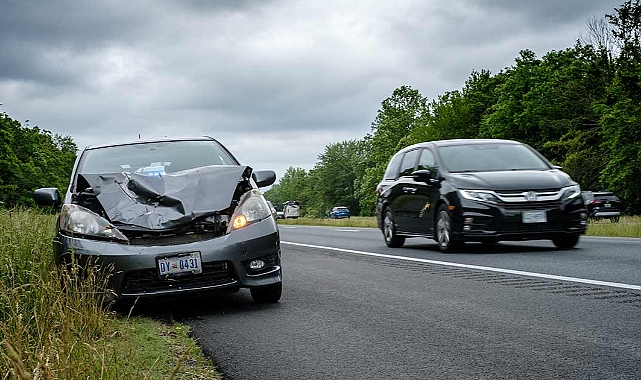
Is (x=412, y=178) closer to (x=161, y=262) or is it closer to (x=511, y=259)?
(x=511, y=259)

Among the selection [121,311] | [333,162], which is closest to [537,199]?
[121,311]

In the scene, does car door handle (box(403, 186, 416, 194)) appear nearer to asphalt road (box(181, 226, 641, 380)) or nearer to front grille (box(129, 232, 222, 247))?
asphalt road (box(181, 226, 641, 380))

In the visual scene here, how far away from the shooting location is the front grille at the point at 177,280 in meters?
6.18

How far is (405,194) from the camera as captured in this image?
44.7 ft

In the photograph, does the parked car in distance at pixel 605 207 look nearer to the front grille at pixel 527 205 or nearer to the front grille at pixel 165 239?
the front grille at pixel 527 205

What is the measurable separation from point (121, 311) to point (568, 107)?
178 ft

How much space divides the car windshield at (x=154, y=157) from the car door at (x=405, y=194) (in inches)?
226

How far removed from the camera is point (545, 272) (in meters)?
8.66

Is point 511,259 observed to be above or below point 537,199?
below

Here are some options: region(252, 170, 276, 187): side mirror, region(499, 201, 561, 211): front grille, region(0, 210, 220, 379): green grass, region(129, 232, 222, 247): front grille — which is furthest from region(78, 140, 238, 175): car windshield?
region(499, 201, 561, 211): front grille

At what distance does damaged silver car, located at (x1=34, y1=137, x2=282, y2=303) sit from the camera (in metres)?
6.15

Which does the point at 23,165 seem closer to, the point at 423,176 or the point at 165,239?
the point at 423,176

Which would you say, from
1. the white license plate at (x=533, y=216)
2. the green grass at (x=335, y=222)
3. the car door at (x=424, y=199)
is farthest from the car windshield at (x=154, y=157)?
the green grass at (x=335, y=222)

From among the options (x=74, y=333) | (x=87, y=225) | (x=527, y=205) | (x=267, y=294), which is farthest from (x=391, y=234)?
(x=74, y=333)
